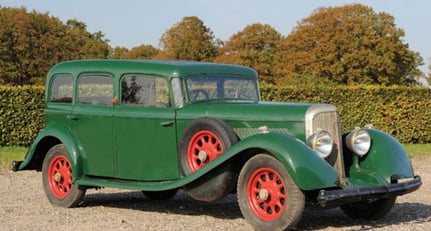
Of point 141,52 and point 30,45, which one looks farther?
point 141,52

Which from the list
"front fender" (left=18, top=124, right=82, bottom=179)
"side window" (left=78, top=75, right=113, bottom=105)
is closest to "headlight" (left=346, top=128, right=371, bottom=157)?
"side window" (left=78, top=75, right=113, bottom=105)

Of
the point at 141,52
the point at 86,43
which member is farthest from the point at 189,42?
the point at 141,52

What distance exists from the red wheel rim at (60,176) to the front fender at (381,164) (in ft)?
12.6

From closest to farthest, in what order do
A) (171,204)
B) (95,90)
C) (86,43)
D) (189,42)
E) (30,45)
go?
(95,90)
(171,204)
(30,45)
(189,42)
(86,43)

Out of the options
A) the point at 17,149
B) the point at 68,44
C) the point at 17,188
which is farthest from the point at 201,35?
the point at 17,188

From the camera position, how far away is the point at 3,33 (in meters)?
58.6

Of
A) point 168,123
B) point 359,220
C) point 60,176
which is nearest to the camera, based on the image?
point 168,123

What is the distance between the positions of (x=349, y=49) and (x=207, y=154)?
54.4 metres

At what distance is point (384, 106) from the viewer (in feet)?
81.1

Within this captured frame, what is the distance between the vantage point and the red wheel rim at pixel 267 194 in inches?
293

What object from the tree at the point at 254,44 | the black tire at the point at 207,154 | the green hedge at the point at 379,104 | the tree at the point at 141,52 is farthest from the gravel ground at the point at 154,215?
the tree at the point at 141,52

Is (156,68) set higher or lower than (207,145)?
higher

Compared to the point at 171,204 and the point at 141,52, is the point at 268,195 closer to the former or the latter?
the point at 171,204

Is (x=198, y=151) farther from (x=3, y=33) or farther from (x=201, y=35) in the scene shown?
(x=201, y=35)
